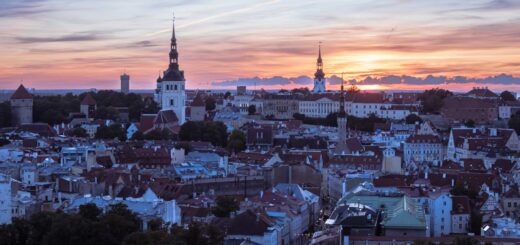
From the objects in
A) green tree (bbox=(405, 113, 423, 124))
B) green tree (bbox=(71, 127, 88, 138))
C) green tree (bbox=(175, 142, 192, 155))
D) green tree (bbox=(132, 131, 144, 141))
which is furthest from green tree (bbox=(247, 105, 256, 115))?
green tree (bbox=(175, 142, 192, 155))

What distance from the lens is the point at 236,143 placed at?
70875 mm

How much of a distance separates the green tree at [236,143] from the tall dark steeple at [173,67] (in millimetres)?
15369

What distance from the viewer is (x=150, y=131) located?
7881 cm

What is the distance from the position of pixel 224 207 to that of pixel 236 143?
33118 millimetres

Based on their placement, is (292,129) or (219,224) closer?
(219,224)

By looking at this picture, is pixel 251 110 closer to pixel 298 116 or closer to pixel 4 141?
pixel 298 116

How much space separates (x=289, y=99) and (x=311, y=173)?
2548 inches

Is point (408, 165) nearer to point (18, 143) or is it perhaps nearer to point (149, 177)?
point (149, 177)

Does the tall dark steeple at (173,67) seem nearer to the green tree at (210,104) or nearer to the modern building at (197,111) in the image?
the modern building at (197,111)

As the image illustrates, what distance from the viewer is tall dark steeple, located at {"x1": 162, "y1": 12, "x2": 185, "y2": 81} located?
88688mm

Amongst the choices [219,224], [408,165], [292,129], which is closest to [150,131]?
[292,129]

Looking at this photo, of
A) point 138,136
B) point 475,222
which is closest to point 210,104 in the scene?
point 138,136

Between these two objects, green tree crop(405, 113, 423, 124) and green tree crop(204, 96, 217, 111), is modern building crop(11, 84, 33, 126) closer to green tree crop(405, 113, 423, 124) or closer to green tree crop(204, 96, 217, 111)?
green tree crop(204, 96, 217, 111)

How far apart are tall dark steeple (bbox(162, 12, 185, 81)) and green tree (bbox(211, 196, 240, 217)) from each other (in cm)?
5084
